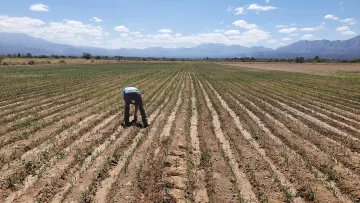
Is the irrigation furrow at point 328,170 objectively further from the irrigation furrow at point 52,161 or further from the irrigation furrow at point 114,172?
the irrigation furrow at point 52,161

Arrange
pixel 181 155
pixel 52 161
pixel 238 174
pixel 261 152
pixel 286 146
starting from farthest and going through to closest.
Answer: pixel 286 146, pixel 261 152, pixel 181 155, pixel 52 161, pixel 238 174

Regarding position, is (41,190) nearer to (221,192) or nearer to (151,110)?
(221,192)

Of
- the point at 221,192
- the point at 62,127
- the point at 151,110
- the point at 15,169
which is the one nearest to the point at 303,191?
the point at 221,192

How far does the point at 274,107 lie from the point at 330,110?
2583 millimetres

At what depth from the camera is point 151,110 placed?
14.6 m

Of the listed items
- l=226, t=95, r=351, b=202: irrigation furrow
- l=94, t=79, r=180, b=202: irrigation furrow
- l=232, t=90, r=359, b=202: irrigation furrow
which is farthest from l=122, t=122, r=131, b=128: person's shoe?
l=232, t=90, r=359, b=202: irrigation furrow

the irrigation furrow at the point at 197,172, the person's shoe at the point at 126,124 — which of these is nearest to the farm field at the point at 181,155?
the irrigation furrow at the point at 197,172

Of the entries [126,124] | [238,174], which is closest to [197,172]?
[238,174]

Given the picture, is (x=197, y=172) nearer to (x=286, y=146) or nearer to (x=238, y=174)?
(x=238, y=174)

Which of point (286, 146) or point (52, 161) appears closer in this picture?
point (52, 161)

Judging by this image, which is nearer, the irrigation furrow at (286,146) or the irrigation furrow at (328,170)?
the irrigation furrow at (286,146)

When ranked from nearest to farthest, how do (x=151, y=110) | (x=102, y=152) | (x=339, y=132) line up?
(x=102, y=152), (x=339, y=132), (x=151, y=110)

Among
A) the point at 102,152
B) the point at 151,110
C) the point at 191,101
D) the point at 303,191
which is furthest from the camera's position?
the point at 191,101

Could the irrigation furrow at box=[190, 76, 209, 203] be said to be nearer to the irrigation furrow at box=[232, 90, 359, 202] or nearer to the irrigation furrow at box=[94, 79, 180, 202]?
the irrigation furrow at box=[94, 79, 180, 202]
